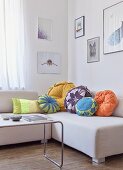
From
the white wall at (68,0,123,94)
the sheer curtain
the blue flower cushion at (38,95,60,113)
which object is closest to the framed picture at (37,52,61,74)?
the white wall at (68,0,123,94)

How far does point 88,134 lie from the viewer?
2.44 metres

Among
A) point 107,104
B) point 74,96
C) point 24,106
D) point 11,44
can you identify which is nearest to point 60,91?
point 74,96

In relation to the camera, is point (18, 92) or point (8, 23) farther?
point (8, 23)

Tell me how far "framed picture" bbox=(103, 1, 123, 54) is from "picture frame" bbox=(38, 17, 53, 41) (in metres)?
1.13

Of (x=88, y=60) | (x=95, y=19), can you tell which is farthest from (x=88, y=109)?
(x=95, y=19)

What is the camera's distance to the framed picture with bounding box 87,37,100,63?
370 centimetres

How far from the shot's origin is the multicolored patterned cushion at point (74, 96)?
3.33m

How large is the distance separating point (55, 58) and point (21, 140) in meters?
1.87

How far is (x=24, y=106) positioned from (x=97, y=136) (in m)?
1.34

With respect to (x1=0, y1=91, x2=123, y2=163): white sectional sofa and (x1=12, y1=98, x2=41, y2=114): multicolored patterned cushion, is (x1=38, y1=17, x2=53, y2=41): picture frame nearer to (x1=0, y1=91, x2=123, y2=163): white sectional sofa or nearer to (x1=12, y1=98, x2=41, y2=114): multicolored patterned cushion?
(x1=12, y1=98, x2=41, y2=114): multicolored patterned cushion

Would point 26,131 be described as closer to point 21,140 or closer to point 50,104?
point 21,140

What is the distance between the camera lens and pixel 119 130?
2.48 meters

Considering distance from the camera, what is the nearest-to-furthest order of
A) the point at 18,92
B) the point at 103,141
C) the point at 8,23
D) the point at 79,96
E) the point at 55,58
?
1. the point at 103,141
2. the point at 79,96
3. the point at 18,92
4. the point at 8,23
5. the point at 55,58

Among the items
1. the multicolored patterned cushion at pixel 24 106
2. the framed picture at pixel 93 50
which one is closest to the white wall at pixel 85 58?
the framed picture at pixel 93 50
